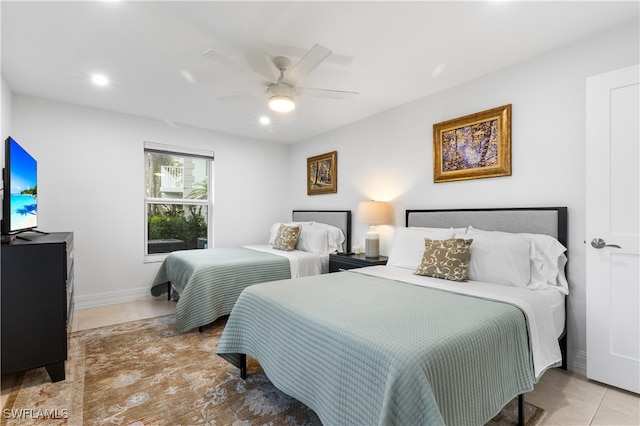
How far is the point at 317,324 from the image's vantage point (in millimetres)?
1498

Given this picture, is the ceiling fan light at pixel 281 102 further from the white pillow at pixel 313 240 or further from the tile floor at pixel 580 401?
the tile floor at pixel 580 401

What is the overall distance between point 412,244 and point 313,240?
1.56 metres

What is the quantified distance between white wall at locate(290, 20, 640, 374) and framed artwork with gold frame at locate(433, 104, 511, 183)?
0.07 m

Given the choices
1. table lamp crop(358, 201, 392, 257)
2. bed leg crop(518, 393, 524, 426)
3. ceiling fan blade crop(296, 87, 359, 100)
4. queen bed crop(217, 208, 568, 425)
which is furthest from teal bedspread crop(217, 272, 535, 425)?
ceiling fan blade crop(296, 87, 359, 100)

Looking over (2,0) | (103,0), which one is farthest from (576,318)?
(2,0)

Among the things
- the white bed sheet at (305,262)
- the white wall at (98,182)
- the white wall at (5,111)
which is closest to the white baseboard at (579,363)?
the white bed sheet at (305,262)

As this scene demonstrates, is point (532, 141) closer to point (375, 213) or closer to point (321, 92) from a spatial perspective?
point (375, 213)

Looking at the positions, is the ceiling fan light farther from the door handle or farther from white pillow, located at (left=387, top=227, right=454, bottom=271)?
the door handle

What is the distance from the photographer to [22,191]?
239 centimetres

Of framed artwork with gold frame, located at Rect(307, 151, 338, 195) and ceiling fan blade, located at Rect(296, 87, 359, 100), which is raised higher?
ceiling fan blade, located at Rect(296, 87, 359, 100)

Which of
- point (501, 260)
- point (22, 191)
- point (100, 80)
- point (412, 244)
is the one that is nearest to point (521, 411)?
point (501, 260)

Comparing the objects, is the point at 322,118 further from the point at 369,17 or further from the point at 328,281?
the point at 328,281

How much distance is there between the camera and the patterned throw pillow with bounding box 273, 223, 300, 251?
13.6ft

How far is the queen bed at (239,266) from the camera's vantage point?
9.71 ft
